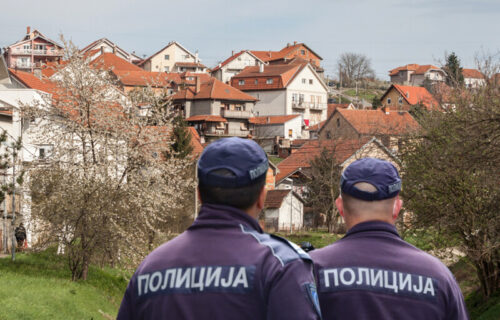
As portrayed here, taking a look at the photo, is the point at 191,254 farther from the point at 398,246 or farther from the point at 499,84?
the point at 499,84

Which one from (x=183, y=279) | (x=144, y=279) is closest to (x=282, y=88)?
(x=144, y=279)

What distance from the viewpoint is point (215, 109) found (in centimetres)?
10138

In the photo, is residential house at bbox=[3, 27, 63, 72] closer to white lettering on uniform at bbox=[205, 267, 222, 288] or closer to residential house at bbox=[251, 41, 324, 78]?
residential house at bbox=[251, 41, 324, 78]

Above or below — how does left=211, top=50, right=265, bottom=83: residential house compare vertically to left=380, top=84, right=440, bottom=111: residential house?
above

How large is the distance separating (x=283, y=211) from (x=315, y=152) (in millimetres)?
10106

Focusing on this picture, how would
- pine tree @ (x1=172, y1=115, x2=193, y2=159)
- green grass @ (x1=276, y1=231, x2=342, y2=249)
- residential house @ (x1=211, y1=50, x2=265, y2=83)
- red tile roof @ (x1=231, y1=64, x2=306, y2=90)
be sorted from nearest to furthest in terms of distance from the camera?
green grass @ (x1=276, y1=231, x2=342, y2=249) → pine tree @ (x1=172, y1=115, x2=193, y2=159) → red tile roof @ (x1=231, y1=64, x2=306, y2=90) → residential house @ (x1=211, y1=50, x2=265, y2=83)

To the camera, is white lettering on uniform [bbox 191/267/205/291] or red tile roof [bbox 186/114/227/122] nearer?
white lettering on uniform [bbox 191/267/205/291]

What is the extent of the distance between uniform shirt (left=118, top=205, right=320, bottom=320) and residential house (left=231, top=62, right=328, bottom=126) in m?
108

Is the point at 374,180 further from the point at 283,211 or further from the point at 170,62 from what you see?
the point at 170,62

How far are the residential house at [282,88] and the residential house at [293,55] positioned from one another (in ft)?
90.6

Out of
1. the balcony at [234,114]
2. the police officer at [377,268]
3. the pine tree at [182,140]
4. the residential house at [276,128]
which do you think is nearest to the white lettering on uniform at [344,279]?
the police officer at [377,268]

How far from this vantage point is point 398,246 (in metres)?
4.02

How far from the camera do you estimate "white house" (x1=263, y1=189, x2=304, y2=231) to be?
2584 inches

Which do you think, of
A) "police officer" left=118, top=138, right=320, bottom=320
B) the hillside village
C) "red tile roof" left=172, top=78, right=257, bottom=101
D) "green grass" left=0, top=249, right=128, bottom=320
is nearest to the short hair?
"police officer" left=118, top=138, right=320, bottom=320
